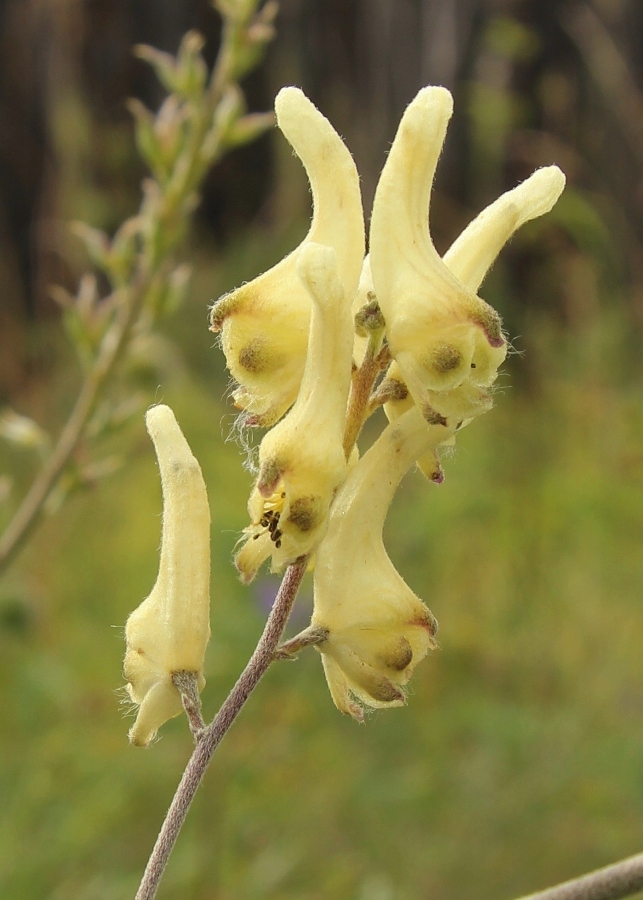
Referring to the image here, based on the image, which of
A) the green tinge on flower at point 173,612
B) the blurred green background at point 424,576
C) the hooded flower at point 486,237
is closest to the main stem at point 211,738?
the green tinge on flower at point 173,612

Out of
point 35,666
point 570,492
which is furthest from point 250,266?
point 35,666

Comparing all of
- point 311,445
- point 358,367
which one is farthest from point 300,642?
point 358,367

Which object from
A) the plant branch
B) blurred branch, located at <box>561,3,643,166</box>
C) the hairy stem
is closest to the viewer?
the hairy stem

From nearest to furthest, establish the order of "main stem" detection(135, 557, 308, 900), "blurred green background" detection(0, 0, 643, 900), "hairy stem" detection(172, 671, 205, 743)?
"main stem" detection(135, 557, 308, 900) < "hairy stem" detection(172, 671, 205, 743) < "blurred green background" detection(0, 0, 643, 900)

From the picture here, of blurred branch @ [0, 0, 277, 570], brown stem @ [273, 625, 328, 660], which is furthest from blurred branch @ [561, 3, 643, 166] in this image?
brown stem @ [273, 625, 328, 660]

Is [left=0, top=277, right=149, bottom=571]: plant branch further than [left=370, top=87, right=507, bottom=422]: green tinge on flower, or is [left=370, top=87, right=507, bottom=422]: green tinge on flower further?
[left=0, top=277, right=149, bottom=571]: plant branch

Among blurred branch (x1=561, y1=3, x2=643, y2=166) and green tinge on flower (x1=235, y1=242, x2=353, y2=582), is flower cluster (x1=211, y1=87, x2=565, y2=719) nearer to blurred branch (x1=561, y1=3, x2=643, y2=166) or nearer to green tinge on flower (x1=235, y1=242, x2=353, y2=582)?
green tinge on flower (x1=235, y1=242, x2=353, y2=582)

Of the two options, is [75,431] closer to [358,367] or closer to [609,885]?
[358,367]
